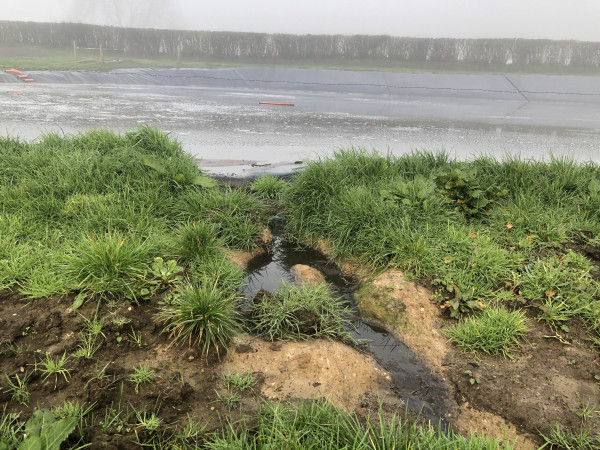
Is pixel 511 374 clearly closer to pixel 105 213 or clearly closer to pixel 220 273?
pixel 220 273

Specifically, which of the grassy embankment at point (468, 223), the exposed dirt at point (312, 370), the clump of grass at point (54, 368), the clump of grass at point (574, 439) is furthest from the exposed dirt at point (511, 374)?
the clump of grass at point (54, 368)

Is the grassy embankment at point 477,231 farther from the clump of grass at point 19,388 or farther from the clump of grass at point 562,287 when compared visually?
the clump of grass at point 19,388

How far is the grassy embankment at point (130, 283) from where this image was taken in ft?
6.13

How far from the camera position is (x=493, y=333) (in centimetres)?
276

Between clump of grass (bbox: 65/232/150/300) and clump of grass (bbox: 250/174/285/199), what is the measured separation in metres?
2.26

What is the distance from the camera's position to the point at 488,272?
3.38 meters

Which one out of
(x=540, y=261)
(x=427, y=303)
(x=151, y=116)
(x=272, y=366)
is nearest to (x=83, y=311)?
(x=272, y=366)

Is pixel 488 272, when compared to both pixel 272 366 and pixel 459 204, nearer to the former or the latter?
pixel 459 204

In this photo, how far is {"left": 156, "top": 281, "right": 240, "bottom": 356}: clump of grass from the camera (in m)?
2.56

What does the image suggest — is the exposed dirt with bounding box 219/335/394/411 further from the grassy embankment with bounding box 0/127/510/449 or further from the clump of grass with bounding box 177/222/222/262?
the clump of grass with bounding box 177/222/222/262

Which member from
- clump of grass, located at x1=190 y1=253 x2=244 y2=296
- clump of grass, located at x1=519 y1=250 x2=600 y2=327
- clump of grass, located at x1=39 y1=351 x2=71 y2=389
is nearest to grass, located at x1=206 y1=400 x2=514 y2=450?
clump of grass, located at x1=39 y1=351 x2=71 y2=389

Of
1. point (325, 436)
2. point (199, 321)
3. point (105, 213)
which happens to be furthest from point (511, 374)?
point (105, 213)

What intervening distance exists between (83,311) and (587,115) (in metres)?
9.39

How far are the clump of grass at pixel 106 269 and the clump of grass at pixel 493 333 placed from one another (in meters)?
2.37
